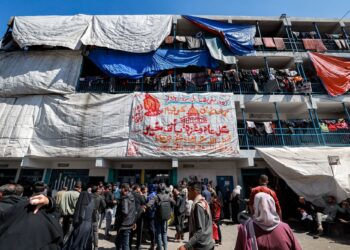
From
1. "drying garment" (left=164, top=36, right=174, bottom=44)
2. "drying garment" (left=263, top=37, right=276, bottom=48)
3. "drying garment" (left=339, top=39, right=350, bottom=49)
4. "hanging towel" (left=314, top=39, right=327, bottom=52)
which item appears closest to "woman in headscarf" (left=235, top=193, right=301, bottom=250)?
"drying garment" (left=164, top=36, right=174, bottom=44)

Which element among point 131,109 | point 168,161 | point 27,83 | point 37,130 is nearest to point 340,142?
point 168,161

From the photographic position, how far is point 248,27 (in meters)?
13.6

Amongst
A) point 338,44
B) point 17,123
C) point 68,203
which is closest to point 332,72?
point 338,44

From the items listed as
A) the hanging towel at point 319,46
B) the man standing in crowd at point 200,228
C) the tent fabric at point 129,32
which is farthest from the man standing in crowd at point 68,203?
the hanging towel at point 319,46

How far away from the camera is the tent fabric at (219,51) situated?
12.8 meters

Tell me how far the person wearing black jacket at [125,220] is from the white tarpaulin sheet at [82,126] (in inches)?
224

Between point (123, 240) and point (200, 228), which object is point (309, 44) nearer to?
point (200, 228)

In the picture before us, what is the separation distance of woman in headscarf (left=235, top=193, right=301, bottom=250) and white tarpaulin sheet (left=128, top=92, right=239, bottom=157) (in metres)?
8.48

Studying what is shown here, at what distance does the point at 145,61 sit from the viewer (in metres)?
12.6

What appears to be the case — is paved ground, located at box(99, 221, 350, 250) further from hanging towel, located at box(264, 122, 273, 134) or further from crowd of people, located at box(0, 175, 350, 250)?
hanging towel, located at box(264, 122, 273, 134)

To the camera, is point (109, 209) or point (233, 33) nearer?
point (109, 209)

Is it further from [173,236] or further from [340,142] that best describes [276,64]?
[173,236]

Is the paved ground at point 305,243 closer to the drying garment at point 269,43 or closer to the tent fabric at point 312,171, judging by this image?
the tent fabric at point 312,171

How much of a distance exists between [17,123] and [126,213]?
998 cm
